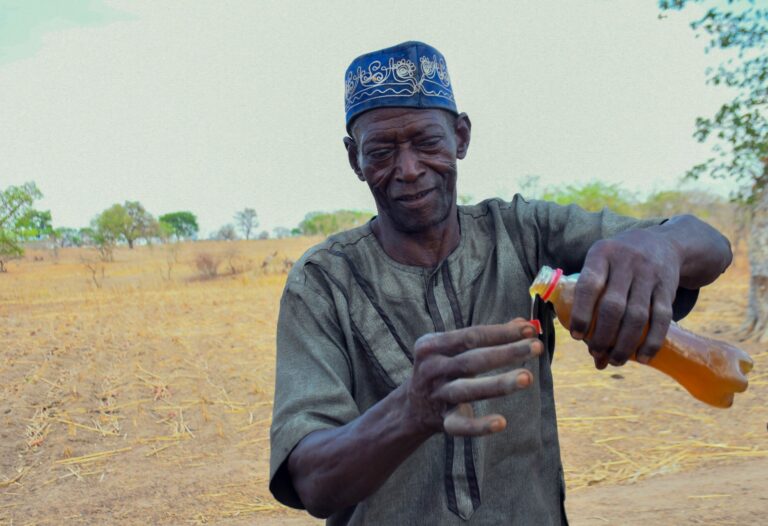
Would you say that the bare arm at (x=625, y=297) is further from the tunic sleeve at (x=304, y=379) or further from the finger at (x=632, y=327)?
the tunic sleeve at (x=304, y=379)

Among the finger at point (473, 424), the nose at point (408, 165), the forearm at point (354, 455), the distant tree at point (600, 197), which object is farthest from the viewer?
the distant tree at point (600, 197)

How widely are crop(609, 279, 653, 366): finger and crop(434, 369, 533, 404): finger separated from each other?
279mm

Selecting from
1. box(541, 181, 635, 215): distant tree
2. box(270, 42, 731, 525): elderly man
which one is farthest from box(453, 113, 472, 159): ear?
box(541, 181, 635, 215): distant tree

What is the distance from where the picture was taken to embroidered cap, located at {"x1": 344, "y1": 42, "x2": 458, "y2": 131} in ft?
5.39

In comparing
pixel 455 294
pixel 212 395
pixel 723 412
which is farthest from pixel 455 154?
pixel 212 395

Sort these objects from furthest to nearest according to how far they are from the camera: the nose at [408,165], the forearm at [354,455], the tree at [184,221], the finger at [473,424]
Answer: the tree at [184,221], the nose at [408,165], the forearm at [354,455], the finger at [473,424]

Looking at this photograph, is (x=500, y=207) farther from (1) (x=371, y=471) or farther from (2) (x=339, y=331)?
(1) (x=371, y=471)

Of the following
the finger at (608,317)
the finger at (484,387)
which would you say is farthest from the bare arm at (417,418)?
the finger at (608,317)

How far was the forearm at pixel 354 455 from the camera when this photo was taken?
44.6 inches

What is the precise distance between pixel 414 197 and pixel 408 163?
0.09 metres

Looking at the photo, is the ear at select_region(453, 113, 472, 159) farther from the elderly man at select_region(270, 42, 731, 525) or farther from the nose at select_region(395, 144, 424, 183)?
the nose at select_region(395, 144, 424, 183)

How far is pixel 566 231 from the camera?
170 cm

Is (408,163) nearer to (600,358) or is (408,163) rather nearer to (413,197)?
(413,197)

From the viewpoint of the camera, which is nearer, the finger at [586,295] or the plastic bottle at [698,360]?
the finger at [586,295]
